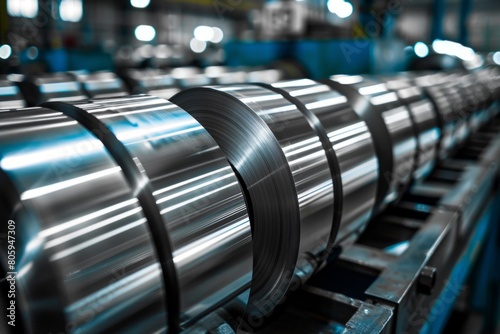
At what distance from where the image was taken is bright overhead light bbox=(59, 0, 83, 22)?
8.06 meters

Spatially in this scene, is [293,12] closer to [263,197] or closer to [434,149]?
[434,149]

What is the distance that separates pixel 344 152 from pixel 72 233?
0.59 m

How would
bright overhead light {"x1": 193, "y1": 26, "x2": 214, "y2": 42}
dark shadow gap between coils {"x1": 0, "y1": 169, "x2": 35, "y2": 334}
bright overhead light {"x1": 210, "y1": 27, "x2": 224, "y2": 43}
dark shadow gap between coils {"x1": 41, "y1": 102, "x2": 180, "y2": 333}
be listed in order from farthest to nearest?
bright overhead light {"x1": 210, "y1": 27, "x2": 224, "y2": 43} → bright overhead light {"x1": 193, "y1": 26, "x2": 214, "y2": 42} → dark shadow gap between coils {"x1": 41, "y1": 102, "x2": 180, "y2": 333} → dark shadow gap between coils {"x1": 0, "y1": 169, "x2": 35, "y2": 334}

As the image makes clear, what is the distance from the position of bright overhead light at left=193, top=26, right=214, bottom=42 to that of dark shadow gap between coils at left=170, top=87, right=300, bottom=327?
1149 centimetres

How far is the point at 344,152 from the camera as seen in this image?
36.7 inches

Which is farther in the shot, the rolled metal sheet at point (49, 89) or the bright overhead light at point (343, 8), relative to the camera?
the bright overhead light at point (343, 8)

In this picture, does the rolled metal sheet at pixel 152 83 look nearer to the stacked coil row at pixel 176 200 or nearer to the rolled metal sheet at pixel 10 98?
the rolled metal sheet at pixel 10 98

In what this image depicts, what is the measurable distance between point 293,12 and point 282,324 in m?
2.52

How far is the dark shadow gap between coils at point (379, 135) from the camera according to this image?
1.16 metres

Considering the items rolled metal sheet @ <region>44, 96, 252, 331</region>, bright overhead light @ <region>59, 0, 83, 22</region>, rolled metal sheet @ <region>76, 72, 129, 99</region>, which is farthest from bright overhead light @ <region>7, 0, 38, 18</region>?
rolled metal sheet @ <region>44, 96, 252, 331</region>

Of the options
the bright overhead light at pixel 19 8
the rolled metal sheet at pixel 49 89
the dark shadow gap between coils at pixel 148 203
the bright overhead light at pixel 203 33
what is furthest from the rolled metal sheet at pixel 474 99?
the bright overhead light at pixel 203 33

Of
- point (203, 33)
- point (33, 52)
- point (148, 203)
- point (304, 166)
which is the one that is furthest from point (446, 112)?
point (203, 33)

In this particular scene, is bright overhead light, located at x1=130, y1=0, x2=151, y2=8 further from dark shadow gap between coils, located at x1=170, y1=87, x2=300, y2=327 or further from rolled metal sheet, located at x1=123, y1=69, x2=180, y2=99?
dark shadow gap between coils, located at x1=170, y1=87, x2=300, y2=327

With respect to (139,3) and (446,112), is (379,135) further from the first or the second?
(139,3)
